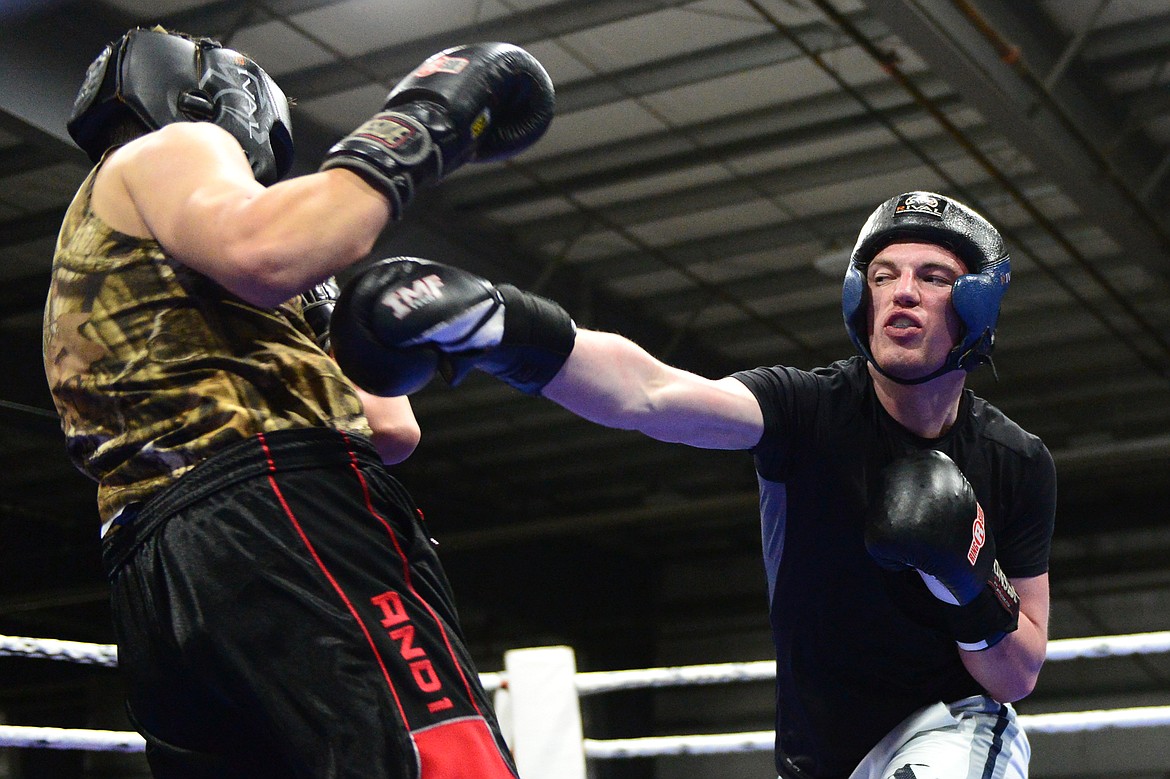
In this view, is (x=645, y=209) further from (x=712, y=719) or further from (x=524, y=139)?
(x=712, y=719)

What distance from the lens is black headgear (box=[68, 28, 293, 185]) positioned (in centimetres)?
168

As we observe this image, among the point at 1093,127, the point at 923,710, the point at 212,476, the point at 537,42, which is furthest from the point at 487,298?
the point at 1093,127

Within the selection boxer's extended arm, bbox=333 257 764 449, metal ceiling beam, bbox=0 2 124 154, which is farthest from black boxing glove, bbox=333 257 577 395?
metal ceiling beam, bbox=0 2 124 154

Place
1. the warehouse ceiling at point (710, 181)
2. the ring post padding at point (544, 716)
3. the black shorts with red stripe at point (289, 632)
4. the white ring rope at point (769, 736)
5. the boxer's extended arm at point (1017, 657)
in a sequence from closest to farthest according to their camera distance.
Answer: the black shorts with red stripe at point (289, 632) → the boxer's extended arm at point (1017, 657) → the white ring rope at point (769, 736) → the ring post padding at point (544, 716) → the warehouse ceiling at point (710, 181)

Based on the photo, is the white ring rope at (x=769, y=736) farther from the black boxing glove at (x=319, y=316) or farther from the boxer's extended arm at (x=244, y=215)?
the boxer's extended arm at (x=244, y=215)

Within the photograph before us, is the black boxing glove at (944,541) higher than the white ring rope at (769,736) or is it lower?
higher

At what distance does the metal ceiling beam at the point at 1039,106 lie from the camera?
251 inches

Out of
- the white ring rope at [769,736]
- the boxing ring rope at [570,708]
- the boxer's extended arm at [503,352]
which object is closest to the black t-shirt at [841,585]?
the boxer's extended arm at [503,352]

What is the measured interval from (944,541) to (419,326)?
989mm

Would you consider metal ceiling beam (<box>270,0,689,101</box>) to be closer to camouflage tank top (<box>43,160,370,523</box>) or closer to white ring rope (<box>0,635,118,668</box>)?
→ white ring rope (<box>0,635,118,668</box>)

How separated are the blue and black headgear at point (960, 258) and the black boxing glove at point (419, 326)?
894mm

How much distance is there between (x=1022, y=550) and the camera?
241 centimetres

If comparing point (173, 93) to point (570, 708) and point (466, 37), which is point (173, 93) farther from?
point (466, 37)

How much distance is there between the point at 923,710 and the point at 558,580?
12734 millimetres
